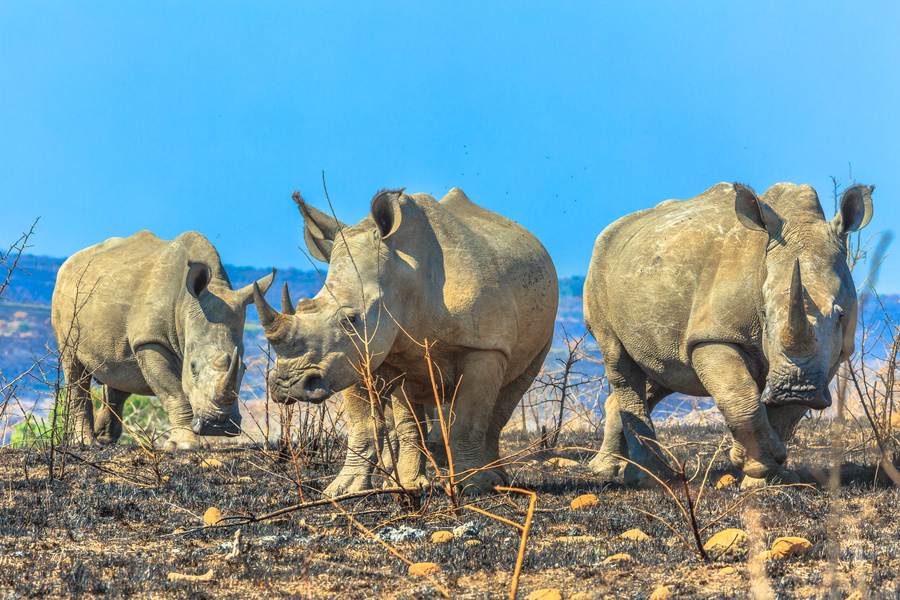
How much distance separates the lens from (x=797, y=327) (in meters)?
5.22

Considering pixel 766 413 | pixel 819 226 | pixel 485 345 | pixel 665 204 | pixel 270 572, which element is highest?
pixel 665 204

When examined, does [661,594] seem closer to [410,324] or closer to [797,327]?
[797,327]

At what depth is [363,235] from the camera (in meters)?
6.10

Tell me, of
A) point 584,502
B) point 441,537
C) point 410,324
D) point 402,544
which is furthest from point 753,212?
point 402,544

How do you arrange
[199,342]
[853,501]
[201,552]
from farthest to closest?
[199,342] → [853,501] → [201,552]

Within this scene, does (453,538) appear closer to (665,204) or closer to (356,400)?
(356,400)

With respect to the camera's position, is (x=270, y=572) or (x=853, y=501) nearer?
(x=270, y=572)

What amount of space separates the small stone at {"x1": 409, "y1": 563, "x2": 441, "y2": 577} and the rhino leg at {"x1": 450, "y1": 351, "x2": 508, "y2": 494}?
2035mm

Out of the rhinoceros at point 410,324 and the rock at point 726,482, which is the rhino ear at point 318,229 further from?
the rock at point 726,482

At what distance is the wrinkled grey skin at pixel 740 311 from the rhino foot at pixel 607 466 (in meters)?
0.35

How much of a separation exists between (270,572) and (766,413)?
3.55m

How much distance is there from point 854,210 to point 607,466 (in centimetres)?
281

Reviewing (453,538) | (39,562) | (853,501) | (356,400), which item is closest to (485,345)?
(356,400)

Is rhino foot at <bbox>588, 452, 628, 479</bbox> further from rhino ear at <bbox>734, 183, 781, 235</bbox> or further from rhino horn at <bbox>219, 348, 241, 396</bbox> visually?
rhino horn at <bbox>219, 348, 241, 396</bbox>
